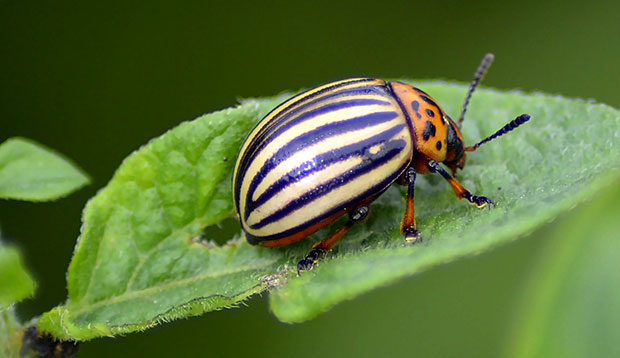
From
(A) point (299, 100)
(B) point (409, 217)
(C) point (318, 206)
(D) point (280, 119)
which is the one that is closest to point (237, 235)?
(C) point (318, 206)

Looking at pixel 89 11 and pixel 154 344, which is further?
pixel 89 11

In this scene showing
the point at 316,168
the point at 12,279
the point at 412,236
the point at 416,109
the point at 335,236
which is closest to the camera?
the point at 12,279

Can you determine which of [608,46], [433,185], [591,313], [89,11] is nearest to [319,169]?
[433,185]

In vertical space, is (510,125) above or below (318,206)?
above

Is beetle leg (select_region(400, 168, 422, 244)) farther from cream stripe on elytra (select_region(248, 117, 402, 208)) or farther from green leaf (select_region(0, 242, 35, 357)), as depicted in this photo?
green leaf (select_region(0, 242, 35, 357))

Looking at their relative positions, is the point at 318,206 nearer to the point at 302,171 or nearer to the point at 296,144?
the point at 302,171

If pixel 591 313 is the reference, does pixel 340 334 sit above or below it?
below

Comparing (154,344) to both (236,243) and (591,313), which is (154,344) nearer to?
(236,243)
